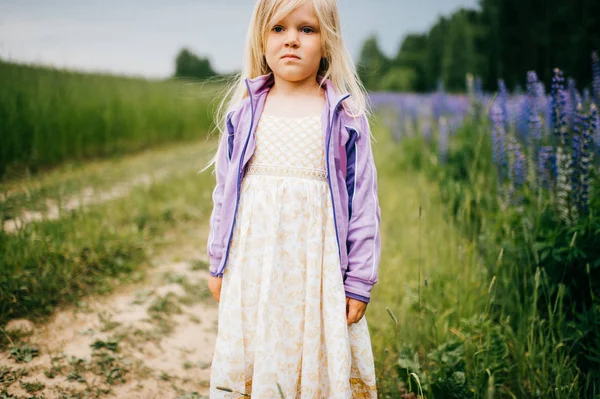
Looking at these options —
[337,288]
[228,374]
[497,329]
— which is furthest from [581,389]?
[228,374]

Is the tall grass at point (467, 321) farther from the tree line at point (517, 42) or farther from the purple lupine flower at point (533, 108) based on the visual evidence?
the tree line at point (517, 42)

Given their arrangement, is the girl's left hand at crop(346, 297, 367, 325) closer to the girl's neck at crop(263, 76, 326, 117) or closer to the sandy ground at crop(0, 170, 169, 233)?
the girl's neck at crop(263, 76, 326, 117)

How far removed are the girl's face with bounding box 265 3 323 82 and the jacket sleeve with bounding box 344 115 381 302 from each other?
274 millimetres

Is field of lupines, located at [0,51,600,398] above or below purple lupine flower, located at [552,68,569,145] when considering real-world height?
below

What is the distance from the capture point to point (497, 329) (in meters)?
1.96

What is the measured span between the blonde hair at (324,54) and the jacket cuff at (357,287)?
59 centimetres

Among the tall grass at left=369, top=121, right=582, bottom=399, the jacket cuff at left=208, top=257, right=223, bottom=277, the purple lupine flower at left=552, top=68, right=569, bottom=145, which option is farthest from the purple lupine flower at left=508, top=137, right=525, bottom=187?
the jacket cuff at left=208, top=257, right=223, bottom=277

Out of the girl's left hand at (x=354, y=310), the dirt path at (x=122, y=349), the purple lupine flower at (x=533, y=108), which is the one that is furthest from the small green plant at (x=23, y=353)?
the purple lupine flower at (x=533, y=108)

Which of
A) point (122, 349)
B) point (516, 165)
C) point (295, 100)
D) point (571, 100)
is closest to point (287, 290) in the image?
point (295, 100)

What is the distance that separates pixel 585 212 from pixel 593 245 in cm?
21

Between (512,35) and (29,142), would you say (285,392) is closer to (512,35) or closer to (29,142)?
(29,142)

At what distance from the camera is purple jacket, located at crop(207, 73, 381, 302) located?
148cm

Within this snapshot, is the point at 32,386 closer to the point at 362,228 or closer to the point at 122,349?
the point at 122,349

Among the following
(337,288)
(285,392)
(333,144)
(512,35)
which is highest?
(512,35)
